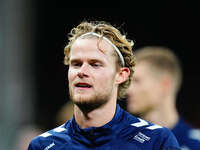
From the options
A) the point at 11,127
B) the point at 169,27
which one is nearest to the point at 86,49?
the point at 11,127

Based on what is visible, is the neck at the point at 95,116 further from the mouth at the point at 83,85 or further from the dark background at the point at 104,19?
the dark background at the point at 104,19

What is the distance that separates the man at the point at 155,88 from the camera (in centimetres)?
604

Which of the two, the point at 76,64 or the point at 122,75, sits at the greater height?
the point at 76,64

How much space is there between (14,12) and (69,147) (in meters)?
4.97

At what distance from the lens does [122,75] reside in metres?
3.85

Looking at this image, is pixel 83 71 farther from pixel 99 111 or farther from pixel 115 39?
pixel 115 39

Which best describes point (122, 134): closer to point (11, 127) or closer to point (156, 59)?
point (156, 59)

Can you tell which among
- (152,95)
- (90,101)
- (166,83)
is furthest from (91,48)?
(166,83)

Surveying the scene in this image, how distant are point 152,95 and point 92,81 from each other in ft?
9.10

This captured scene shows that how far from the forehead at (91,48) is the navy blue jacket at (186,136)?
2001 millimetres

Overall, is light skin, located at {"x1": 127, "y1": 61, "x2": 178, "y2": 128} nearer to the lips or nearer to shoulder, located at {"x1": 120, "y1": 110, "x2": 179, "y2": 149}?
shoulder, located at {"x1": 120, "y1": 110, "x2": 179, "y2": 149}

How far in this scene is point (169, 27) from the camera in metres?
10.9

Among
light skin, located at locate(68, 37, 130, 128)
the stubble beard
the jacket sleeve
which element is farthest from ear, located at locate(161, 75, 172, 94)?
the jacket sleeve

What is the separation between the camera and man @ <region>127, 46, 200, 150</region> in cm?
604
